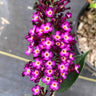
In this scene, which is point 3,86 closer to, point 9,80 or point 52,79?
point 9,80

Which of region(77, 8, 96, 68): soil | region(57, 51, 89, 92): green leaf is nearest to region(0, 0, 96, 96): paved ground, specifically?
region(77, 8, 96, 68): soil

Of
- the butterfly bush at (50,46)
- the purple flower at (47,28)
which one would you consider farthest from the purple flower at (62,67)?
the purple flower at (47,28)

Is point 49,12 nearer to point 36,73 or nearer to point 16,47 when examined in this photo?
point 36,73

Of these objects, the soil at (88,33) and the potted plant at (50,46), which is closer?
the potted plant at (50,46)

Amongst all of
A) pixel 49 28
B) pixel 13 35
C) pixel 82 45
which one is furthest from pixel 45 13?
pixel 13 35

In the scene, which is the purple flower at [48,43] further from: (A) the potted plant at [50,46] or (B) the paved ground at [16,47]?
(B) the paved ground at [16,47]

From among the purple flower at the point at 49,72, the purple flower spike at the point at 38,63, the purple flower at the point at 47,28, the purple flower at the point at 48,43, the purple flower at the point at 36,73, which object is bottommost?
the purple flower at the point at 36,73
